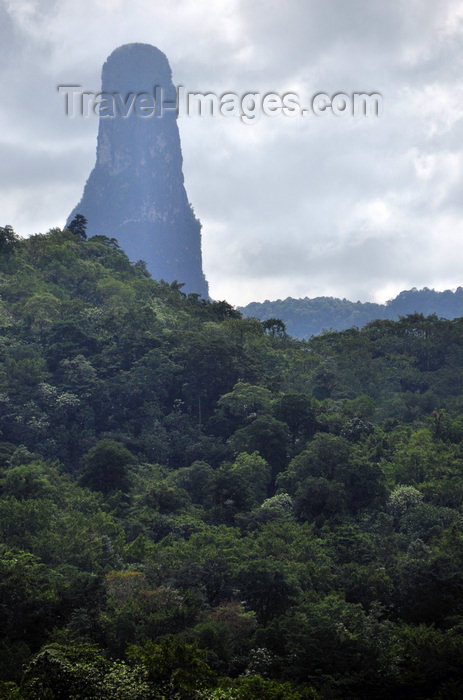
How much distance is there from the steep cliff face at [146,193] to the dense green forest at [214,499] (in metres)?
46.1

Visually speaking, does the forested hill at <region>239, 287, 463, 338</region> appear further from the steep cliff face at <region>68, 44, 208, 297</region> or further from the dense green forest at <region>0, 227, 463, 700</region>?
the dense green forest at <region>0, 227, 463, 700</region>

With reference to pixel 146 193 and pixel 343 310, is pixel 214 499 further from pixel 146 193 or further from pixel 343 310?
pixel 343 310

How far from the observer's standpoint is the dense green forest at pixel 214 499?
22750mm

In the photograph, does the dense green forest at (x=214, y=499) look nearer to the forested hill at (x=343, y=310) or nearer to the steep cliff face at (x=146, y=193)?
Result: the steep cliff face at (x=146, y=193)

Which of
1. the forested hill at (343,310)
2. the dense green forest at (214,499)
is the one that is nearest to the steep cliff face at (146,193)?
the forested hill at (343,310)

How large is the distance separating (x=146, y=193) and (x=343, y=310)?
4300 centimetres

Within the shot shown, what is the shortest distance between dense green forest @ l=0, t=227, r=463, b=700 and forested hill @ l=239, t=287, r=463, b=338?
67.7m

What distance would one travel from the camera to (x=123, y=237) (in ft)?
372

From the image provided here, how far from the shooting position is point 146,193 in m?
115

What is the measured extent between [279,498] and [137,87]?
85.1 m

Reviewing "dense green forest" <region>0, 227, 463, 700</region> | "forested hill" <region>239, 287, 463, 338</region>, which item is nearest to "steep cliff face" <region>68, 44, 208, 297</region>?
"forested hill" <region>239, 287, 463, 338</region>

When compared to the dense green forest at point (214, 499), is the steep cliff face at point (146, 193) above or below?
above

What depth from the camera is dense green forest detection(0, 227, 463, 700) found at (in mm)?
22750

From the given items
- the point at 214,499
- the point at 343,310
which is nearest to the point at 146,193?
the point at 343,310
